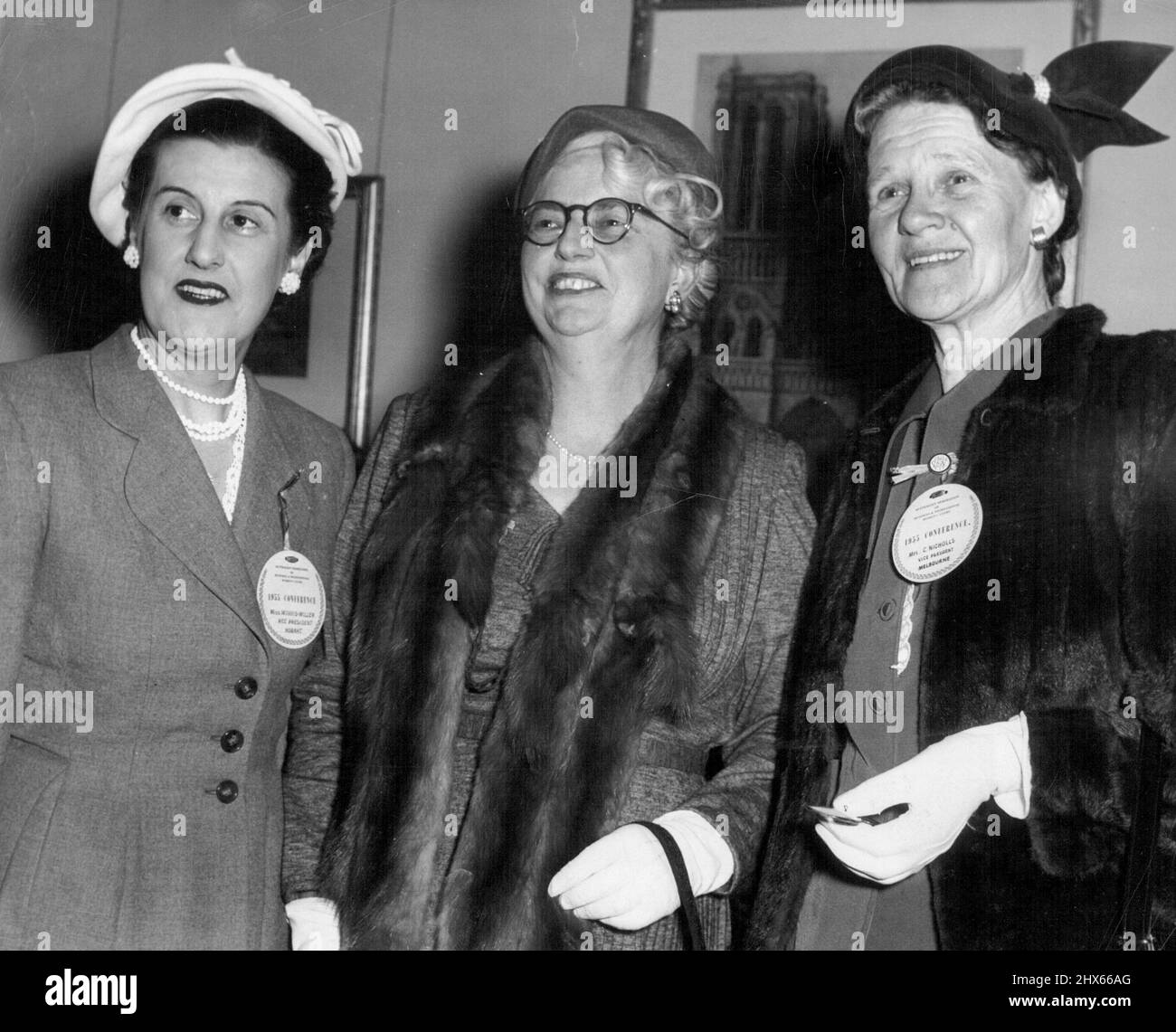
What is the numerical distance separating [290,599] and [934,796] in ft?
3.15

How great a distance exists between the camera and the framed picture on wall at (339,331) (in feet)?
9.73

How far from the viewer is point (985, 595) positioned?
1717mm

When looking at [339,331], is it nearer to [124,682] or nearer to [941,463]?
[124,682]

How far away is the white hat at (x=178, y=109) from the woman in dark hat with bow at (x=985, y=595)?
857mm

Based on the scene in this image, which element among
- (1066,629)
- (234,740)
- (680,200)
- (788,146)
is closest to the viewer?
(1066,629)

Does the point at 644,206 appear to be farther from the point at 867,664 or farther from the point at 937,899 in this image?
the point at 937,899

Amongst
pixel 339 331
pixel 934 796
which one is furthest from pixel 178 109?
pixel 934 796

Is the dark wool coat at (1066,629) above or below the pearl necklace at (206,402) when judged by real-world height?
below

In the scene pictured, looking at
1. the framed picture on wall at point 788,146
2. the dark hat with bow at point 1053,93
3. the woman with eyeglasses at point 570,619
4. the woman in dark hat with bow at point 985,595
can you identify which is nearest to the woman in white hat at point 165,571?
the woman with eyeglasses at point 570,619

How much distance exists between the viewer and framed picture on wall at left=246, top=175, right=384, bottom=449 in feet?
9.73

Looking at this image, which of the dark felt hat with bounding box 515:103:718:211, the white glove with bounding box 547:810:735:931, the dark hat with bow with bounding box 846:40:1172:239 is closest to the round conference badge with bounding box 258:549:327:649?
the white glove with bounding box 547:810:735:931

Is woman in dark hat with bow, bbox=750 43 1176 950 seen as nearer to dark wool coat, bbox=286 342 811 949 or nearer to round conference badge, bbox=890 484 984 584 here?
round conference badge, bbox=890 484 984 584

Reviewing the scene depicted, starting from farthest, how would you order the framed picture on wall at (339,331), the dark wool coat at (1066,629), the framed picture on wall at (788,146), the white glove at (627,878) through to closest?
A: the framed picture on wall at (339,331) → the framed picture on wall at (788,146) → the white glove at (627,878) → the dark wool coat at (1066,629)

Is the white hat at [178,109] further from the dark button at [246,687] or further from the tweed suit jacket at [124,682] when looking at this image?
the dark button at [246,687]
